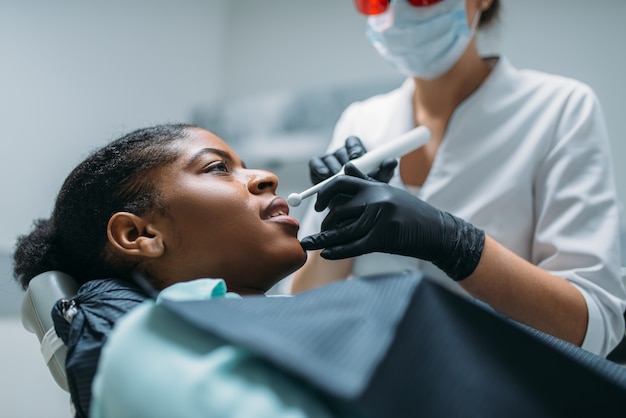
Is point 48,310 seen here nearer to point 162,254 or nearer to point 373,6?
point 162,254

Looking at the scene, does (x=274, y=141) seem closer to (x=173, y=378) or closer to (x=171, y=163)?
(x=171, y=163)

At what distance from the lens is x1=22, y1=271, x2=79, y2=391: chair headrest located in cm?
92

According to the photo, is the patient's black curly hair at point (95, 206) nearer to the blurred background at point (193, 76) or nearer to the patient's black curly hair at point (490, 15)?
the blurred background at point (193, 76)

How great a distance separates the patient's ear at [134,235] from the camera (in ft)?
3.24

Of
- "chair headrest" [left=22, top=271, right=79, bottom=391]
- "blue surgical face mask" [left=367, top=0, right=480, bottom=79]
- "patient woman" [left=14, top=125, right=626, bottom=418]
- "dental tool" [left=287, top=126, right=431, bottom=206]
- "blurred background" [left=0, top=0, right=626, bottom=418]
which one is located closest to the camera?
"patient woman" [left=14, top=125, right=626, bottom=418]

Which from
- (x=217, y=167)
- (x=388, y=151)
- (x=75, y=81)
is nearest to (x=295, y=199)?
(x=217, y=167)

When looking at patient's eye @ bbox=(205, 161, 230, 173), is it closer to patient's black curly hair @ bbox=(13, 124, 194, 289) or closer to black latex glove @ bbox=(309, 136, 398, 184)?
patient's black curly hair @ bbox=(13, 124, 194, 289)

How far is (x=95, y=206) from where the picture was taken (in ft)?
3.43

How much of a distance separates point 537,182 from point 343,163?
0.47 m

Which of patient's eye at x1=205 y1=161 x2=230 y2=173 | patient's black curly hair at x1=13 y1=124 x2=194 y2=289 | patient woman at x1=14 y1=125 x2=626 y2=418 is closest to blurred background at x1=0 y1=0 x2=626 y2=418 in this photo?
patient's black curly hair at x1=13 y1=124 x2=194 y2=289

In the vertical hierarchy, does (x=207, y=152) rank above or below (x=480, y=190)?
above

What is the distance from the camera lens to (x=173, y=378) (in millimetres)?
584

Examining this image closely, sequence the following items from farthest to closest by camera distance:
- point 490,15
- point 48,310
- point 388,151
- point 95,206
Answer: point 490,15, point 388,151, point 95,206, point 48,310

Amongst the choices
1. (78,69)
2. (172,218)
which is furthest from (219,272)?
(78,69)
